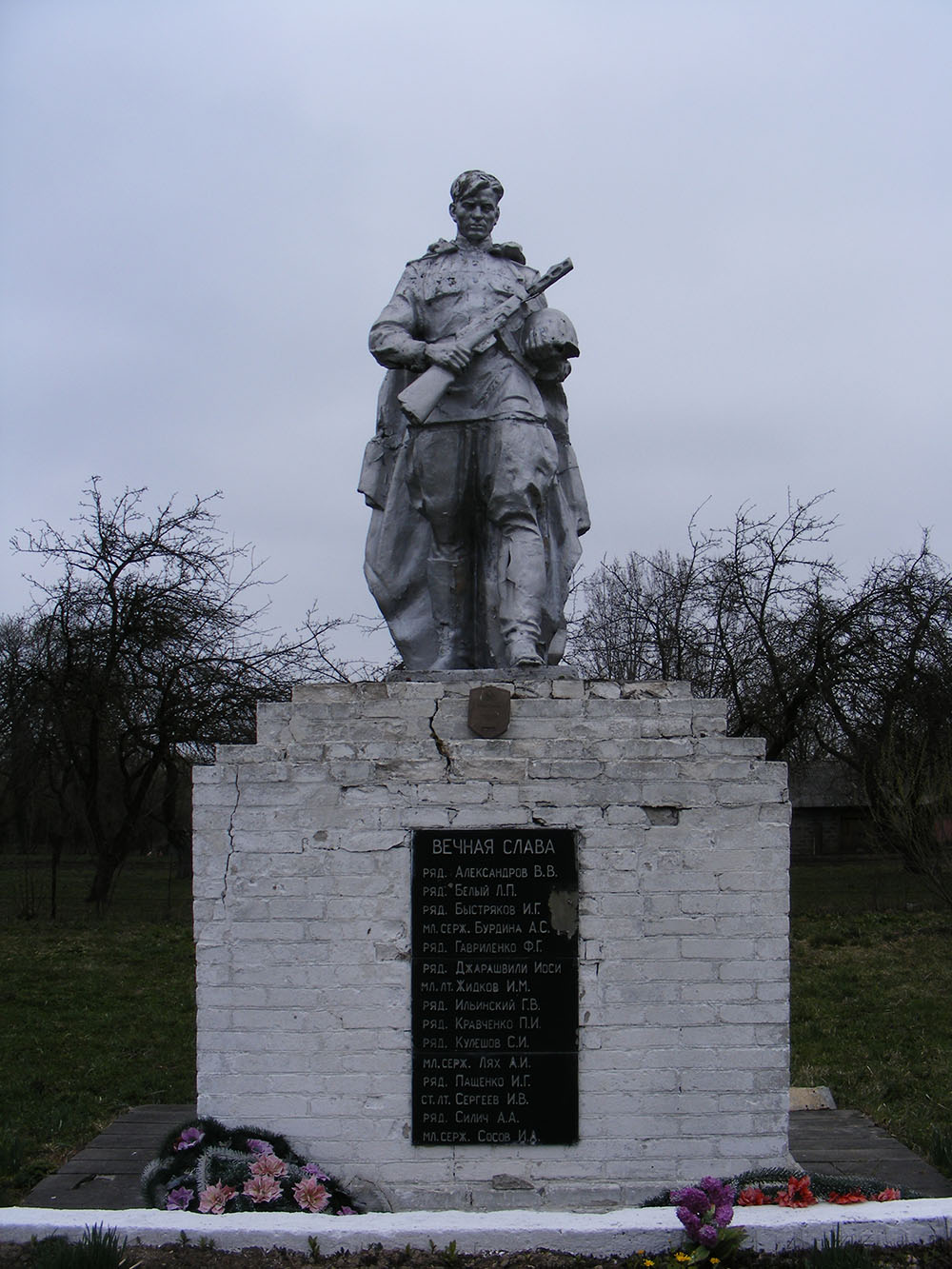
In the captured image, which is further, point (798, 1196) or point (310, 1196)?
point (310, 1196)

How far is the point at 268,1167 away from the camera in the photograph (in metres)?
4.53

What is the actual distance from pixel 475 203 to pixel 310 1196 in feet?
13.4

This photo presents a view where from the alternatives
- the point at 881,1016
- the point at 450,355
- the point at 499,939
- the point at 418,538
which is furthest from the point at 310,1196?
the point at 881,1016

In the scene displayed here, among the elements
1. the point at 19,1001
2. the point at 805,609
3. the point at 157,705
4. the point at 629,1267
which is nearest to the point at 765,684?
the point at 805,609

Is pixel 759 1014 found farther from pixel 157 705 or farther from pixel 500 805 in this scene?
pixel 157 705

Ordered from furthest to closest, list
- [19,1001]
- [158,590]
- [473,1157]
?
[158,590] → [19,1001] → [473,1157]

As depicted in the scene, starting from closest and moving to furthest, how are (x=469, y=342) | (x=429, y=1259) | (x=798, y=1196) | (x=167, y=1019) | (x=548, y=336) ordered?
(x=429, y=1259)
(x=798, y=1196)
(x=469, y=342)
(x=548, y=336)
(x=167, y=1019)

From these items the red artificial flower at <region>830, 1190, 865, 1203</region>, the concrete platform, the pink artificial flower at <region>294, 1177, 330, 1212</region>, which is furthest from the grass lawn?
the pink artificial flower at <region>294, 1177, 330, 1212</region>

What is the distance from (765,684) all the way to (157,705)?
755cm

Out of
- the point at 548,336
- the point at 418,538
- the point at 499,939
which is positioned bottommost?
the point at 499,939

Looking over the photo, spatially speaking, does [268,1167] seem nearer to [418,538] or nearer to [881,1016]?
[418,538]

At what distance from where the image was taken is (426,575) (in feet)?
18.6

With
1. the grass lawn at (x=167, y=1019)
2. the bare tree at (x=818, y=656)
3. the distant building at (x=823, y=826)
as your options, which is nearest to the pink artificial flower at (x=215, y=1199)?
the grass lawn at (x=167, y=1019)

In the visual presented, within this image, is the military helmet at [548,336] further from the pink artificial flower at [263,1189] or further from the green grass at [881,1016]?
the green grass at [881,1016]
